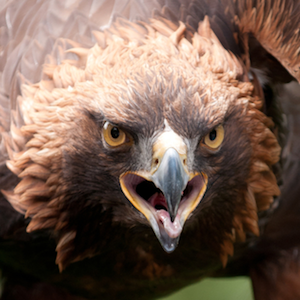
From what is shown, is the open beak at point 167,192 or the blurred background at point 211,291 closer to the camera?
the open beak at point 167,192

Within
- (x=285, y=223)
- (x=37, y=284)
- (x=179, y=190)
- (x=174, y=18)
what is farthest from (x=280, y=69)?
(x=37, y=284)

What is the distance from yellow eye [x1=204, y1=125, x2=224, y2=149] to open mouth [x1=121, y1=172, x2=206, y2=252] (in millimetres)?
123

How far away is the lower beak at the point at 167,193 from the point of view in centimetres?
173

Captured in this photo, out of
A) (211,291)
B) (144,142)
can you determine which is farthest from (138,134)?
(211,291)

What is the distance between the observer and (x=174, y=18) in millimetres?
2303

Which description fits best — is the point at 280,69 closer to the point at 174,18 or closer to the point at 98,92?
the point at 174,18

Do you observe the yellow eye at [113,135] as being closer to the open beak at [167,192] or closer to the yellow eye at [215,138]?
the open beak at [167,192]

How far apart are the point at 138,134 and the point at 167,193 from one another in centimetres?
26

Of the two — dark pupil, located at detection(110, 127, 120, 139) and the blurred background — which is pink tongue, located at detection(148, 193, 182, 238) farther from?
the blurred background

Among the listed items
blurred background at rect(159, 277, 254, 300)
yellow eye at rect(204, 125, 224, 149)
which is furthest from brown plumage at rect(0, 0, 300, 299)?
blurred background at rect(159, 277, 254, 300)

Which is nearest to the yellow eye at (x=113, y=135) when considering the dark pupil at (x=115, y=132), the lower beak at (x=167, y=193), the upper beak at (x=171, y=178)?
the dark pupil at (x=115, y=132)

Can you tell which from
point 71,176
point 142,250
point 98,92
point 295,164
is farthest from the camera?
point 295,164

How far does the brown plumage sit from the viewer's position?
1.88 meters

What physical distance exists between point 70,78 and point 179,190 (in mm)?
701
